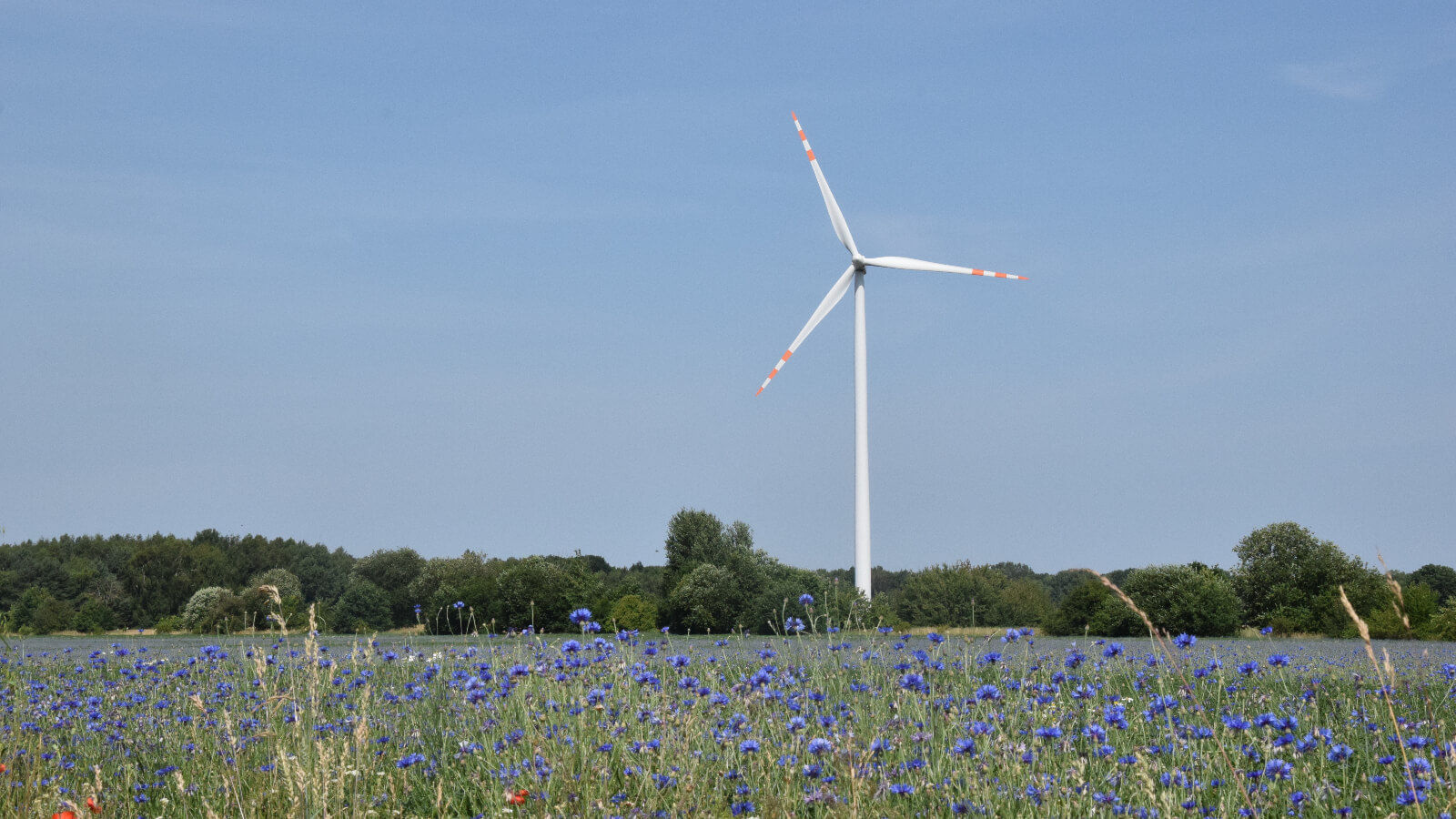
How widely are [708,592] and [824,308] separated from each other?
1643cm

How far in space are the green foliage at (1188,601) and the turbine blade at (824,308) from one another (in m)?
14.7

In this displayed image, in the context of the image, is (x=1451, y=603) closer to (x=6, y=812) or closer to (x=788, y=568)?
(x=788, y=568)

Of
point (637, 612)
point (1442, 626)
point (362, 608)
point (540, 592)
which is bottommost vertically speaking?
point (1442, 626)

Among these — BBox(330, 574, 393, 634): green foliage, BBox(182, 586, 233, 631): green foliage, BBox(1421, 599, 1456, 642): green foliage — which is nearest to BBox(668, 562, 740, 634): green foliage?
BBox(1421, 599, 1456, 642): green foliage

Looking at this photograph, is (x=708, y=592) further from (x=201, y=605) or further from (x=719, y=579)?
(x=201, y=605)

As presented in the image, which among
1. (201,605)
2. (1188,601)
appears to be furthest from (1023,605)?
(201,605)

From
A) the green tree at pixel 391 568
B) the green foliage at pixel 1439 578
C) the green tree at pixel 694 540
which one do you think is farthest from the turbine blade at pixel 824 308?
the green tree at pixel 391 568

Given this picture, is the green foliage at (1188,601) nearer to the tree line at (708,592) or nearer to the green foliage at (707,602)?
the tree line at (708,592)

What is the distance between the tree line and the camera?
34.7m

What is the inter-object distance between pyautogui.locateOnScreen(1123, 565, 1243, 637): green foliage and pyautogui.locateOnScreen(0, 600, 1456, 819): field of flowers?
93.7 ft

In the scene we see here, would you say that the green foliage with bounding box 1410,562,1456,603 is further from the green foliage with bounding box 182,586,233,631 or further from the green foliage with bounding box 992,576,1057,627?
the green foliage with bounding box 182,586,233,631

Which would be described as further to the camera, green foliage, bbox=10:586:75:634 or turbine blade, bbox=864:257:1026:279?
green foliage, bbox=10:586:75:634

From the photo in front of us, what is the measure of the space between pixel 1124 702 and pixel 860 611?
18.1 m

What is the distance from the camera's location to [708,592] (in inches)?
1766
